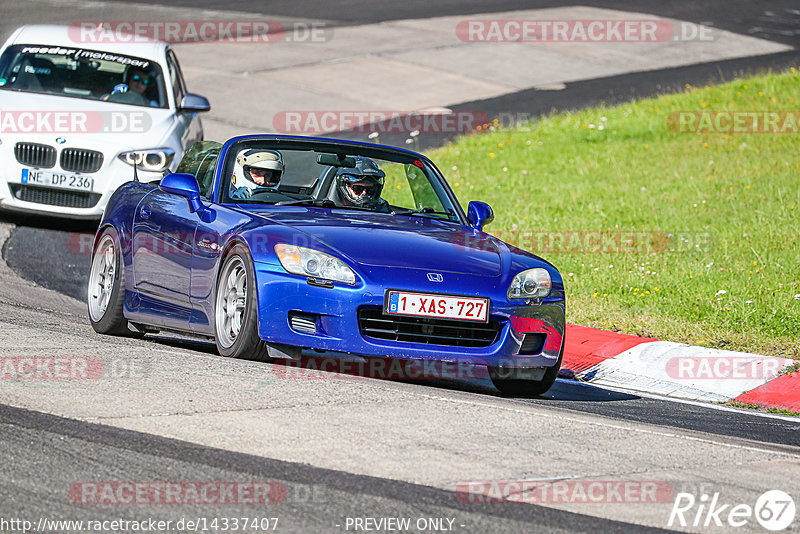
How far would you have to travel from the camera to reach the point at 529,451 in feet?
18.6

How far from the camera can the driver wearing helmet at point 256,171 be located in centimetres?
848

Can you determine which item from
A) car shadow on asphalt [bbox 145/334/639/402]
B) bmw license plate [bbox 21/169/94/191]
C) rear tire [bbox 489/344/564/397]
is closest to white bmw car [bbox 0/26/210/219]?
bmw license plate [bbox 21/169/94/191]

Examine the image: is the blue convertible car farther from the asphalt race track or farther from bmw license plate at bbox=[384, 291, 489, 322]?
the asphalt race track

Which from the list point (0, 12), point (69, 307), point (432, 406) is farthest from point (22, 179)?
point (0, 12)

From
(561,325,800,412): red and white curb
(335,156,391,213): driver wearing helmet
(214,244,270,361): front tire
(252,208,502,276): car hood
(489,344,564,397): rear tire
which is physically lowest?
(561,325,800,412): red and white curb

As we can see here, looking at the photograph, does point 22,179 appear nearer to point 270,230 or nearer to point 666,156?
point 270,230

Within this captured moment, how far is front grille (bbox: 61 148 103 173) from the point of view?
13.0 metres

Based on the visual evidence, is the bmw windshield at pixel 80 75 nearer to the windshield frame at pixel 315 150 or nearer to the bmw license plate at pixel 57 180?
the bmw license plate at pixel 57 180

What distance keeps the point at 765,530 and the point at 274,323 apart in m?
3.17

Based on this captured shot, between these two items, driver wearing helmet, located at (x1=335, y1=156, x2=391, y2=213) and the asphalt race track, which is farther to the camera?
driver wearing helmet, located at (x1=335, y1=156, x2=391, y2=213)

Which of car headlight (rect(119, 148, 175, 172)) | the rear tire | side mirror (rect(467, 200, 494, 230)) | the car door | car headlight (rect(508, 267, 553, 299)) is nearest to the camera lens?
car headlight (rect(508, 267, 553, 299))

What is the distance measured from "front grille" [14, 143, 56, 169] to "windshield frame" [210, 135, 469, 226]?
4.77 meters

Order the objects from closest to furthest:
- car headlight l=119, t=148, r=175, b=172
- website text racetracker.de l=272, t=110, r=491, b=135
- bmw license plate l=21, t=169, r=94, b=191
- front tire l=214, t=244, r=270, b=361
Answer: front tire l=214, t=244, r=270, b=361 → bmw license plate l=21, t=169, r=94, b=191 → car headlight l=119, t=148, r=175, b=172 → website text racetracker.de l=272, t=110, r=491, b=135

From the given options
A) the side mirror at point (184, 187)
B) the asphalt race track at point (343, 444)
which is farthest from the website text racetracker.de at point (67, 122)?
the side mirror at point (184, 187)
